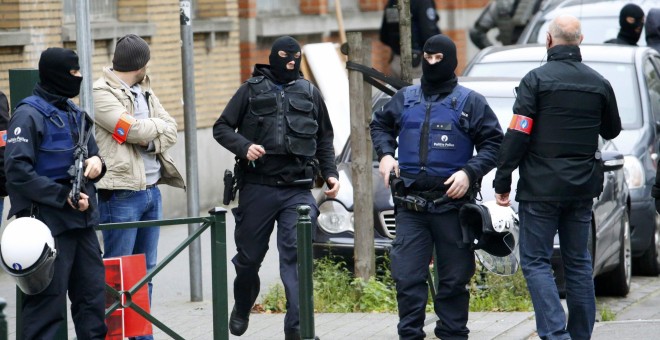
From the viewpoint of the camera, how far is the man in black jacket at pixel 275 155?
8.22 metres

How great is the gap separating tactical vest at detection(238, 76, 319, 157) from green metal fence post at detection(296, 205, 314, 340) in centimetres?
97

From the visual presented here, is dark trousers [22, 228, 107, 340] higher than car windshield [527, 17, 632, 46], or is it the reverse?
car windshield [527, 17, 632, 46]

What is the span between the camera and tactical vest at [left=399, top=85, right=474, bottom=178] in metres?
7.57

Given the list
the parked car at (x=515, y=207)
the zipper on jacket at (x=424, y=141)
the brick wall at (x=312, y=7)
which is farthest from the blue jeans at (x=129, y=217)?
the brick wall at (x=312, y=7)

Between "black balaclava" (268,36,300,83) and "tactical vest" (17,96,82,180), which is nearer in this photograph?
"tactical vest" (17,96,82,180)

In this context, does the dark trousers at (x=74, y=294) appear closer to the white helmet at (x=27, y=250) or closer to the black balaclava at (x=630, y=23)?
the white helmet at (x=27, y=250)

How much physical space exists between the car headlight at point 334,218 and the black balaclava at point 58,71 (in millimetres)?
3640

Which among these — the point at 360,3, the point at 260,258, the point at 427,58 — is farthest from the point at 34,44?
the point at 360,3

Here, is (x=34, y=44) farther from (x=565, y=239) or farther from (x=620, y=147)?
(x=565, y=239)

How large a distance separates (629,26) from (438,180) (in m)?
8.22

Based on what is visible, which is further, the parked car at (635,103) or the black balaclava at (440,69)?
the parked car at (635,103)

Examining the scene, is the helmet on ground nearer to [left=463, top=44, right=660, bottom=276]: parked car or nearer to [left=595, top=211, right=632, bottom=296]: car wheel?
[left=595, top=211, right=632, bottom=296]: car wheel

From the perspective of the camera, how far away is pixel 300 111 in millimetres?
8281

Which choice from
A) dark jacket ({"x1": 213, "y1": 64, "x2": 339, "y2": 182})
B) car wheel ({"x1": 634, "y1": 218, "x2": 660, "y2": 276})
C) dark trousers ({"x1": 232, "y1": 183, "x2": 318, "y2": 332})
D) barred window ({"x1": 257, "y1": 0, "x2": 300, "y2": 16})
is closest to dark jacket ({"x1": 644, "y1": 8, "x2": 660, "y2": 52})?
car wheel ({"x1": 634, "y1": 218, "x2": 660, "y2": 276})
